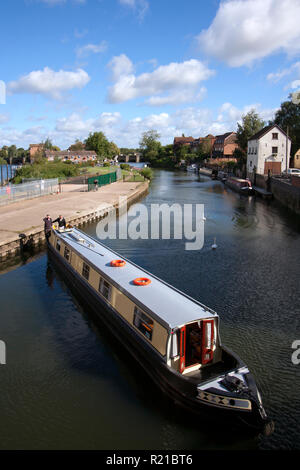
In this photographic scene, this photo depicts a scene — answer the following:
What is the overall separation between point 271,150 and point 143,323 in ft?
202

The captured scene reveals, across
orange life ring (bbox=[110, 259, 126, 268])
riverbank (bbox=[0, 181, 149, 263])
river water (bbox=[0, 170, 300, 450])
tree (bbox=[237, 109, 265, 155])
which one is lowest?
river water (bbox=[0, 170, 300, 450])

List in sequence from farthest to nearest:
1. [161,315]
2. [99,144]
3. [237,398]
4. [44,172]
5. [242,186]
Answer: [99,144]
[44,172]
[242,186]
[161,315]
[237,398]

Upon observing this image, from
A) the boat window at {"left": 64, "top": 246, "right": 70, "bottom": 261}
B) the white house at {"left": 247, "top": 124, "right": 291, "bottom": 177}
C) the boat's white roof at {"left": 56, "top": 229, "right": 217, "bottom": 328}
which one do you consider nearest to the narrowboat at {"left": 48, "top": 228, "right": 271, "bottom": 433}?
the boat's white roof at {"left": 56, "top": 229, "right": 217, "bottom": 328}

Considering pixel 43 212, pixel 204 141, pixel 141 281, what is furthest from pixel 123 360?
pixel 204 141

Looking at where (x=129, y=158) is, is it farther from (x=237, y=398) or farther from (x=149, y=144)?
(x=237, y=398)

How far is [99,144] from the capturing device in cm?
14062

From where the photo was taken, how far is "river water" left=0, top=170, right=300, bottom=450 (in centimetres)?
874

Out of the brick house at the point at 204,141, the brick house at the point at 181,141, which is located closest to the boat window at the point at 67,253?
the brick house at the point at 204,141

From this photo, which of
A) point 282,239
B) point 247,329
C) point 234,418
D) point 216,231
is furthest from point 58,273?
point 282,239

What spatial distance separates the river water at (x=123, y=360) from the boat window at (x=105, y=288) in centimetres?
164

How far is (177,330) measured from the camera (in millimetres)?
9297

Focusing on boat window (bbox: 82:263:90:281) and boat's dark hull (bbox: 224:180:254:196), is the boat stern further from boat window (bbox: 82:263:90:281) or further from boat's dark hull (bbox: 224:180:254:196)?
boat's dark hull (bbox: 224:180:254:196)

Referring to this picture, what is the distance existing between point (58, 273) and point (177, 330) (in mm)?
12347
